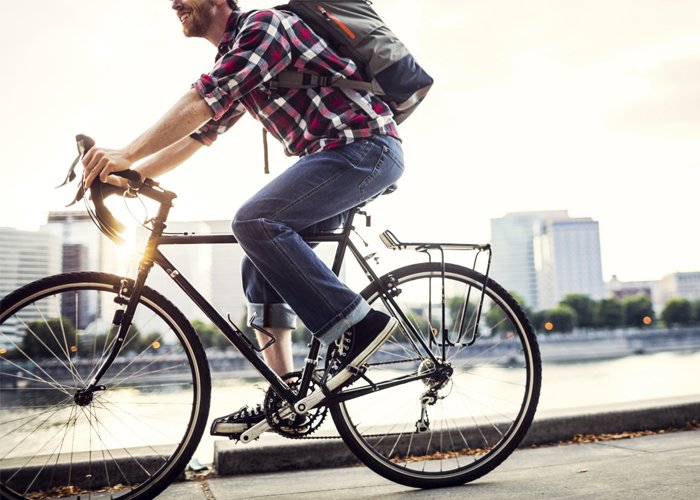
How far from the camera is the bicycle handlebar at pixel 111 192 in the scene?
76.7 inches

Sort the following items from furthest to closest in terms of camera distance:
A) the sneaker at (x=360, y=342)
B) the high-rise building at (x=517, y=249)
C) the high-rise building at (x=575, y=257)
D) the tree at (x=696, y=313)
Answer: the high-rise building at (x=517, y=249) → the high-rise building at (x=575, y=257) → the tree at (x=696, y=313) → the sneaker at (x=360, y=342)

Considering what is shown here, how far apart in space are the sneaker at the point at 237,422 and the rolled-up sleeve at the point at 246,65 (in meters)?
0.97

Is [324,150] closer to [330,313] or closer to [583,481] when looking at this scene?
[330,313]

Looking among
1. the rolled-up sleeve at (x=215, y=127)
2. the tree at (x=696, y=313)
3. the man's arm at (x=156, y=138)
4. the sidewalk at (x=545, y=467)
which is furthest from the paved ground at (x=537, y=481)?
the tree at (x=696, y=313)

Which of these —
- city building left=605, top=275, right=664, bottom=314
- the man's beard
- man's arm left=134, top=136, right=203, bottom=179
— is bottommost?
man's arm left=134, top=136, right=203, bottom=179

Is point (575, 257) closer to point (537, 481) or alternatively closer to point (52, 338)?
point (537, 481)

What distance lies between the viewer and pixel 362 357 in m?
2.10

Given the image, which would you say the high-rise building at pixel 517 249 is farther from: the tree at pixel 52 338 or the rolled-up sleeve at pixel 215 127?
the tree at pixel 52 338

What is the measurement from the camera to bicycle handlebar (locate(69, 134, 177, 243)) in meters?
1.95

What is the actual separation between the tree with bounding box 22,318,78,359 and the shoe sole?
0.85 m

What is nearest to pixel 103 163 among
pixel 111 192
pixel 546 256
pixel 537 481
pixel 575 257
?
pixel 111 192

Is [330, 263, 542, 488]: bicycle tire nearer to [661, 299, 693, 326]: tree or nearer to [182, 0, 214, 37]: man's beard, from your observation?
[182, 0, 214, 37]: man's beard

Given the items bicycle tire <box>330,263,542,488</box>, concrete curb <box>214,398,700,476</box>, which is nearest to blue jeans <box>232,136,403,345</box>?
bicycle tire <box>330,263,542,488</box>

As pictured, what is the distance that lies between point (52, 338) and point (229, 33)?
116 cm
